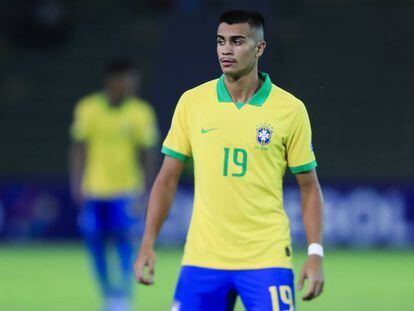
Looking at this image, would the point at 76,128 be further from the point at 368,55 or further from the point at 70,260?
the point at 368,55

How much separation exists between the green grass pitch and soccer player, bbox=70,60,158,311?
80cm

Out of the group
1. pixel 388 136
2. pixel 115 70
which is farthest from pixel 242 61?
pixel 388 136

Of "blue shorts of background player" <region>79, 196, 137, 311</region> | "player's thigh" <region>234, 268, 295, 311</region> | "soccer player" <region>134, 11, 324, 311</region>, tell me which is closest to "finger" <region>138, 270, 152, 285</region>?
"soccer player" <region>134, 11, 324, 311</region>

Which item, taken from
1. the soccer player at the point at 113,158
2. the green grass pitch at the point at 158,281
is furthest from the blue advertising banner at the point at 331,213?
the soccer player at the point at 113,158

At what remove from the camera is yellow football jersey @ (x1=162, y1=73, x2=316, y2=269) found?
20.1ft

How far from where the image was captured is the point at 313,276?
19.7ft

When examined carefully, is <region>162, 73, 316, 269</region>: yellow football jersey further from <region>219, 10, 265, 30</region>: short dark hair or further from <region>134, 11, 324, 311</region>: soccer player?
<region>219, 10, 265, 30</region>: short dark hair

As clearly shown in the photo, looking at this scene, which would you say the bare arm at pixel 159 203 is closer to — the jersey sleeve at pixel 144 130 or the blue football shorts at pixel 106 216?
the blue football shorts at pixel 106 216

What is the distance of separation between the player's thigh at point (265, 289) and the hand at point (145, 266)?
0.42 metres

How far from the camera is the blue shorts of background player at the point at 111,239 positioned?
37.8 ft

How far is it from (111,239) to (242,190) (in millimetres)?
6221

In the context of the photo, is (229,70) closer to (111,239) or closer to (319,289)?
(319,289)

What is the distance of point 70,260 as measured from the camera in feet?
56.5

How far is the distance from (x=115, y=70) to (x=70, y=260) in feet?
18.9
